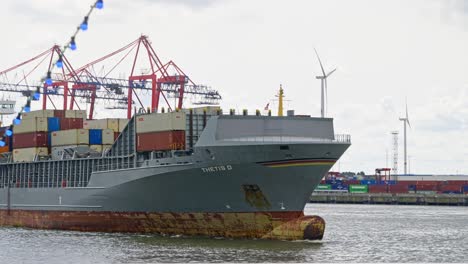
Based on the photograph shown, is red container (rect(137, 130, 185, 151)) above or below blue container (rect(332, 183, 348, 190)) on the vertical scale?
above

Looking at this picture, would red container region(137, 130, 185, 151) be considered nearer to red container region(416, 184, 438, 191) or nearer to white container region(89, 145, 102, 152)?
white container region(89, 145, 102, 152)

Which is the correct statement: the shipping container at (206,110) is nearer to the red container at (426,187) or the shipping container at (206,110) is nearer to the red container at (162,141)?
the red container at (162,141)

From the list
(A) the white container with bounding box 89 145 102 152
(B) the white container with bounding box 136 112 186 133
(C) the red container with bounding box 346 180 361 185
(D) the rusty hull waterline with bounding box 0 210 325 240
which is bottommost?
(D) the rusty hull waterline with bounding box 0 210 325 240

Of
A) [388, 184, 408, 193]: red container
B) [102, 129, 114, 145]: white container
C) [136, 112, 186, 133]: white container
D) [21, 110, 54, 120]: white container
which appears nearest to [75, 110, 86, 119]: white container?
[21, 110, 54, 120]: white container

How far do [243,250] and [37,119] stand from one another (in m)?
27.2

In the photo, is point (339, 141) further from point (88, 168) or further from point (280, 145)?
point (88, 168)

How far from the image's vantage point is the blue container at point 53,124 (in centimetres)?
6562

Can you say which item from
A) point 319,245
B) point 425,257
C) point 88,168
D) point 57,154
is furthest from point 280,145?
point 57,154

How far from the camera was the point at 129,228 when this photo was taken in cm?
5503

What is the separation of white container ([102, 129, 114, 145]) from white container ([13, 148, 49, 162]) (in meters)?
6.34

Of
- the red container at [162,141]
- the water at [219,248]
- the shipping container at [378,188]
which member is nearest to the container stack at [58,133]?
the water at [219,248]

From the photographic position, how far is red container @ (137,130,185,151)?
5216 cm

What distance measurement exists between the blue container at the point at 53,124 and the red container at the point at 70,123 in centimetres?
32

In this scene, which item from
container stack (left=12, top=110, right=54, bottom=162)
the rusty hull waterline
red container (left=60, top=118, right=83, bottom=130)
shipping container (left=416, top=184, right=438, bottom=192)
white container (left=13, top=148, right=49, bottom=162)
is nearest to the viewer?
the rusty hull waterline
